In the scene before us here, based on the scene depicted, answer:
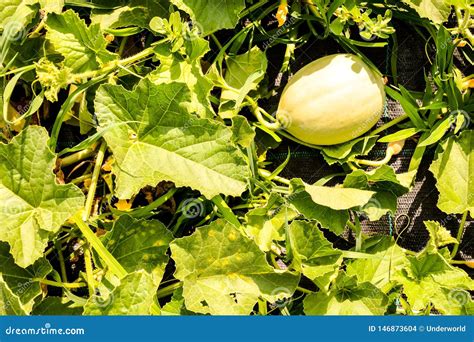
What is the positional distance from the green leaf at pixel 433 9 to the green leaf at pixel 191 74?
0.50 m

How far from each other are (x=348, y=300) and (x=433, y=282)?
20 cm

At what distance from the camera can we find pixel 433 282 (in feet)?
4.93

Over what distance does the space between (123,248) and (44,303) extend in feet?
0.72

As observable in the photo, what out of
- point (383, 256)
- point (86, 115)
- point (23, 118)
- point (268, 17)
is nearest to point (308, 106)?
point (268, 17)

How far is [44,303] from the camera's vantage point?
1.50m

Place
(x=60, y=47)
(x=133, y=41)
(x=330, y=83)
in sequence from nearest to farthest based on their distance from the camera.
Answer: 1. (x=60, y=47)
2. (x=330, y=83)
3. (x=133, y=41)

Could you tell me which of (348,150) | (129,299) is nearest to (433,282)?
(348,150)

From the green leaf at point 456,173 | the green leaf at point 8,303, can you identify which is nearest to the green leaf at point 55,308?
the green leaf at point 8,303

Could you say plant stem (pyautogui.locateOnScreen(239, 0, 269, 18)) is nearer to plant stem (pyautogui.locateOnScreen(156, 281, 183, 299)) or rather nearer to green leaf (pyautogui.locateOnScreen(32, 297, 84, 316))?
plant stem (pyautogui.locateOnScreen(156, 281, 183, 299))

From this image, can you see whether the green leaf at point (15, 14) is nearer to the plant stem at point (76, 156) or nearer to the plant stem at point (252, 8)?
the plant stem at point (76, 156)

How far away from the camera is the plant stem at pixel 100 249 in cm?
144

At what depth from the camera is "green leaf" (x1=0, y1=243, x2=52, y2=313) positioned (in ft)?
4.79

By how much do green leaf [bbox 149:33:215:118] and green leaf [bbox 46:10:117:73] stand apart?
0.37ft

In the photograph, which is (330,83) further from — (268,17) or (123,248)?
(123,248)
